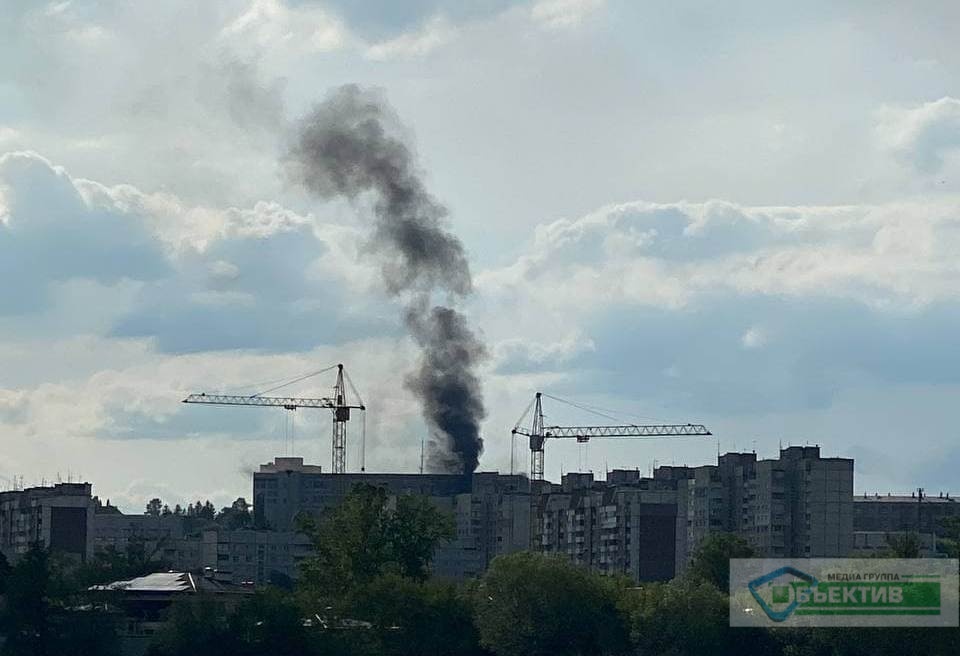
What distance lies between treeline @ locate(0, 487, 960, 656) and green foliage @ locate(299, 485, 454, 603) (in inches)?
37.2

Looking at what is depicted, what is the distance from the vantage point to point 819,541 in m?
176

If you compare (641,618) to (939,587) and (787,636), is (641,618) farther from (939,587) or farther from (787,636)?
(939,587)

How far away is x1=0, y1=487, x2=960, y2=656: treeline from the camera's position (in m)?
104

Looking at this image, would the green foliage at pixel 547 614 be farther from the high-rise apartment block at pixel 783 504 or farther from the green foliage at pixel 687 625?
the high-rise apartment block at pixel 783 504

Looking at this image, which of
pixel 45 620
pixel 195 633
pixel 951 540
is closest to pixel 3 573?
pixel 45 620

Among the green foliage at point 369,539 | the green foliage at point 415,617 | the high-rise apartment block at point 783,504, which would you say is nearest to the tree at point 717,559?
the green foliage at point 415,617

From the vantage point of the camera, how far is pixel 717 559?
387ft

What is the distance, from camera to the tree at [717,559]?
116m

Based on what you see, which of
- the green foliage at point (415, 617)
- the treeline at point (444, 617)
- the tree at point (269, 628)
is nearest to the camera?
the treeline at point (444, 617)

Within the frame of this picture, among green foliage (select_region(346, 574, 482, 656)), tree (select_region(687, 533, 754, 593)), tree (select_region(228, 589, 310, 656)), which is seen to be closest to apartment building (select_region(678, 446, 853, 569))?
tree (select_region(687, 533, 754, 593))

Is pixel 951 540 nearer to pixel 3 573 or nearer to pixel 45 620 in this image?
pixel 45 620

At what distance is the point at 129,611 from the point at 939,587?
192 feet

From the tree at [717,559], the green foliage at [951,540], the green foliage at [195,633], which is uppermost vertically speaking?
the green foliage at [951,540]

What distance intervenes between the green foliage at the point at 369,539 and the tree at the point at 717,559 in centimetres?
1948
